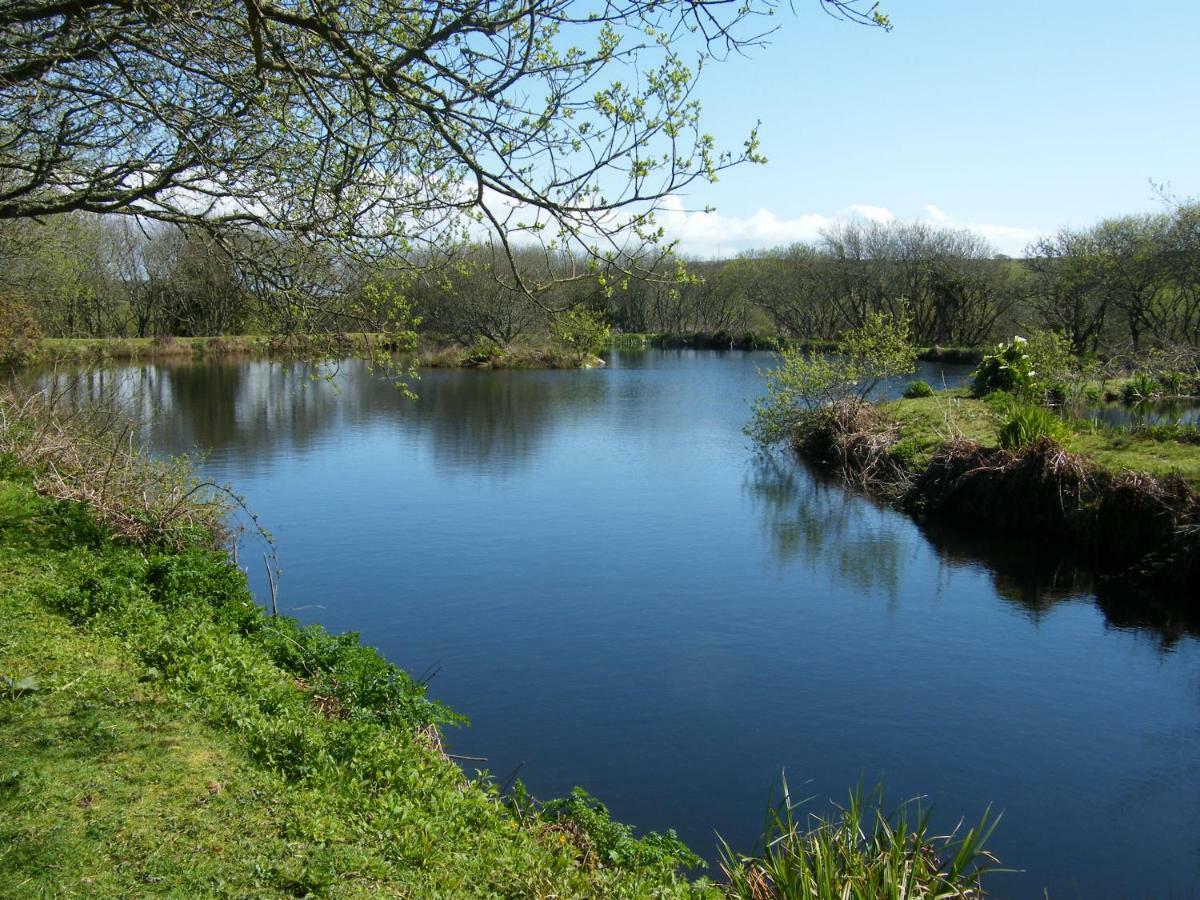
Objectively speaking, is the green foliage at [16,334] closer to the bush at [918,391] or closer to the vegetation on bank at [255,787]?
the vegetation on bank at [255,787]

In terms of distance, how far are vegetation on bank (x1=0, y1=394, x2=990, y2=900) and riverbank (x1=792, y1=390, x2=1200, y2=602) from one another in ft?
26.2

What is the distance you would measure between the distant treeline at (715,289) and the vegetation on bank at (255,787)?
9.54ft

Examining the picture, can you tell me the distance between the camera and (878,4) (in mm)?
4777

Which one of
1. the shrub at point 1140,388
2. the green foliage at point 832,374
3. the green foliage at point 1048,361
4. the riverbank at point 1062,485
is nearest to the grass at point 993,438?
the riverbank at point 1062,485

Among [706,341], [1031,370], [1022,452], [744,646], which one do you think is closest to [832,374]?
[1031,370]

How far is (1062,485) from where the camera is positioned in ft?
48.5

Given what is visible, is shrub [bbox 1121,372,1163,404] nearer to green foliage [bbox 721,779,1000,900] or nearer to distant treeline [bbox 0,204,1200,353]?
distant treeline [bbox 0,204,1200,353]

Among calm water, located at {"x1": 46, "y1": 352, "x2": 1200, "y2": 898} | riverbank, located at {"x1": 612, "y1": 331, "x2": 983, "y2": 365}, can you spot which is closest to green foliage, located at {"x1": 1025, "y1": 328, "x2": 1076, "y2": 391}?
calm water, located at {"x1": 46, "y1": 352, "x2": 1200, "y2": 898}

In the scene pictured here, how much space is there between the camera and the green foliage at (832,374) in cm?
2155

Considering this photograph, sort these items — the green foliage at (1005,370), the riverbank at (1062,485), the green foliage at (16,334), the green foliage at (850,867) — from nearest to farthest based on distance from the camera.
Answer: the green foliage at (850,867) → the riverbank at (1062,485) → the green foliage at (1005,370) → the green foliage at (16,334)

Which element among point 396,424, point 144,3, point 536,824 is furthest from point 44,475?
point 396,424

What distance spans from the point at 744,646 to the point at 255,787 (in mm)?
6462

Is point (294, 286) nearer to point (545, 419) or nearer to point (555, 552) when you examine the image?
point (555, 552)

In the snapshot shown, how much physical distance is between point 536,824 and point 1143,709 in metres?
6.57
